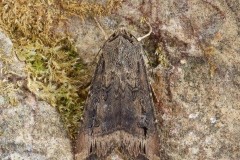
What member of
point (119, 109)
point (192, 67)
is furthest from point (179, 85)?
point (119, 109)

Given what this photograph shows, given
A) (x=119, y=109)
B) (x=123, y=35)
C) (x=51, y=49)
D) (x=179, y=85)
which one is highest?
(x=123, y=35)

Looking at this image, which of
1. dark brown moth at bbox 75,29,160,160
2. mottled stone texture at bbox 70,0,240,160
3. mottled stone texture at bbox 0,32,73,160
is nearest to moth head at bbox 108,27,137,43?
dark brown moth at bbox 75,29,160,160

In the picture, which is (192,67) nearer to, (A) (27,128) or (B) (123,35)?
(B) (123,35)

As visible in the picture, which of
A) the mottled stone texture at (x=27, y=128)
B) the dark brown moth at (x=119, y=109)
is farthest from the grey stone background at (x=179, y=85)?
the dark brown moth at (x=119, y=109)

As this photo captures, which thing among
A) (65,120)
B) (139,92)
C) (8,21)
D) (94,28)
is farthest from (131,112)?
(8,21)

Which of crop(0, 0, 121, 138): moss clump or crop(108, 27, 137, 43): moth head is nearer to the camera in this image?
crop(0, 0, 121, 138): moss clump

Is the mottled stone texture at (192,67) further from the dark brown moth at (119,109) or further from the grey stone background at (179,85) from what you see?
the dark brown moth at (119,109)

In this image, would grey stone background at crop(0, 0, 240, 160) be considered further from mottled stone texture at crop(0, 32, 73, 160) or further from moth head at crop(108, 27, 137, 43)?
moth head at crop(108, 27, 137, 43)
